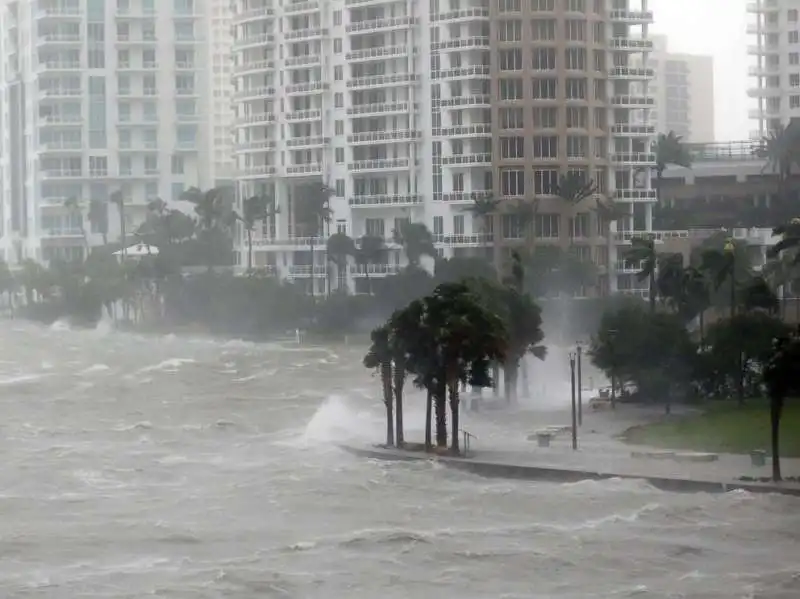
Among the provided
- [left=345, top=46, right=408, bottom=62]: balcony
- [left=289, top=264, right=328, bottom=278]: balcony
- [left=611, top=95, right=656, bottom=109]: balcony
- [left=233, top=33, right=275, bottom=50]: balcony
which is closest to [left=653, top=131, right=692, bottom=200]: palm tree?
[left=611, top=95, right=656, bottom=109]: balcony

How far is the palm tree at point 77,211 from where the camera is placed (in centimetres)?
1522

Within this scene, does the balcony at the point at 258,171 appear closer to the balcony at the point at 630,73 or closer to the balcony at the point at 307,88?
the balcony at the point at 307,88

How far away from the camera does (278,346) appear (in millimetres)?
11906

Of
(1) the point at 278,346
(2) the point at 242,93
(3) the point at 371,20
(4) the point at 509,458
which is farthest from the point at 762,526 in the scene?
(2) the point at 242,93

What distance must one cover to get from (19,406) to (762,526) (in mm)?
5144

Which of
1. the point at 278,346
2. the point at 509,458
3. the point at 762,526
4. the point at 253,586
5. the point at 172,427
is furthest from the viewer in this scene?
the point at 278,346

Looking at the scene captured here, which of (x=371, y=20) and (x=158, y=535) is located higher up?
(x=371, y=20)

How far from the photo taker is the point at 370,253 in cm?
1205

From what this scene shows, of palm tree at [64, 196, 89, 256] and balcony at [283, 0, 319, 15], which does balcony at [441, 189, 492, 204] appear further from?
palm tree at [64, 196, 89, 256]

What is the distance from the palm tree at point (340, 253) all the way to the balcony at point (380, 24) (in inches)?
55.5

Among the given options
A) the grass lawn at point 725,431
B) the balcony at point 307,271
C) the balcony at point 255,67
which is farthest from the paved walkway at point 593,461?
the balcony at point 255,67

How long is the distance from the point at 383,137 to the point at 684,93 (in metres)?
3.21

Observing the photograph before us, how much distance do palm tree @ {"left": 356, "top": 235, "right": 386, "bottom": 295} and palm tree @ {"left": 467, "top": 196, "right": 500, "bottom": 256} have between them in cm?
66

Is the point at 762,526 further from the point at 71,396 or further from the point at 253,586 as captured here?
the point at 71,396
